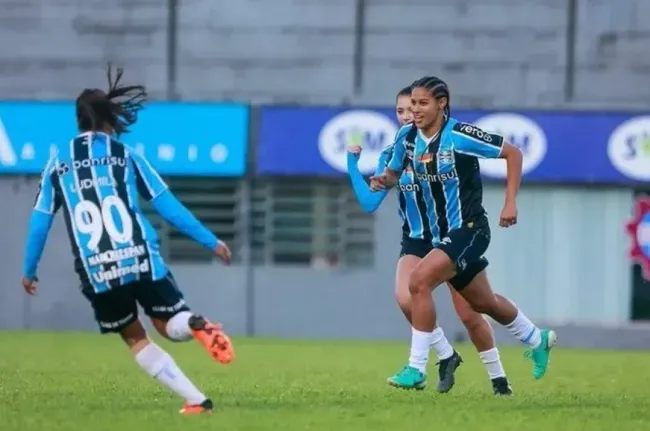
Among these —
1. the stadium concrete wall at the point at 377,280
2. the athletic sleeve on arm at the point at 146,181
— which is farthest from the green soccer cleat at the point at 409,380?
the stadium concrete wall at the point at 377,280

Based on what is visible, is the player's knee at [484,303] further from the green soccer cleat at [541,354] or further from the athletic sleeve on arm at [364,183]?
the athletic sleeve on arm at [364,183]

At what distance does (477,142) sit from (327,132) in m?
12.7

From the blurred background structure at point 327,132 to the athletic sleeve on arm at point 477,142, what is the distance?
40.7 feet

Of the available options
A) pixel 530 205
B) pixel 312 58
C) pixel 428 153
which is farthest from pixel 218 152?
pixel 428 153

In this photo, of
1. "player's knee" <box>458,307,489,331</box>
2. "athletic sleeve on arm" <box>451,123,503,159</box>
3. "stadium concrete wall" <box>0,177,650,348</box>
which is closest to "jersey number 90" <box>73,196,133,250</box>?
"athletic sleeve on arm" <box>451,123,503,159</box>

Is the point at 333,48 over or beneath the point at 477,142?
over

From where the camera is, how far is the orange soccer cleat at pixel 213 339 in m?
7.88

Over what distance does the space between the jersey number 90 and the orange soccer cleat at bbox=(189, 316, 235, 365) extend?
577mm

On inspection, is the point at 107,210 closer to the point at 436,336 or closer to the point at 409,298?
the point at 409,298

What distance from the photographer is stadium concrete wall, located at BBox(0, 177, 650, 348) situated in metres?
22.6

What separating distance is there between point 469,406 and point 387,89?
14.4 m

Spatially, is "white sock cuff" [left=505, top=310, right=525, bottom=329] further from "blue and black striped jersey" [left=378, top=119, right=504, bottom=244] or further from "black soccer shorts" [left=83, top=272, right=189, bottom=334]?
"black soccer shorts" [left=83, top=272, right=189, bottom=334]

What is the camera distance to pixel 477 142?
381 inches

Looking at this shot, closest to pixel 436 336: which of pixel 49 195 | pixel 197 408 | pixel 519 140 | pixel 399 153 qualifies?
pixel 399 153
